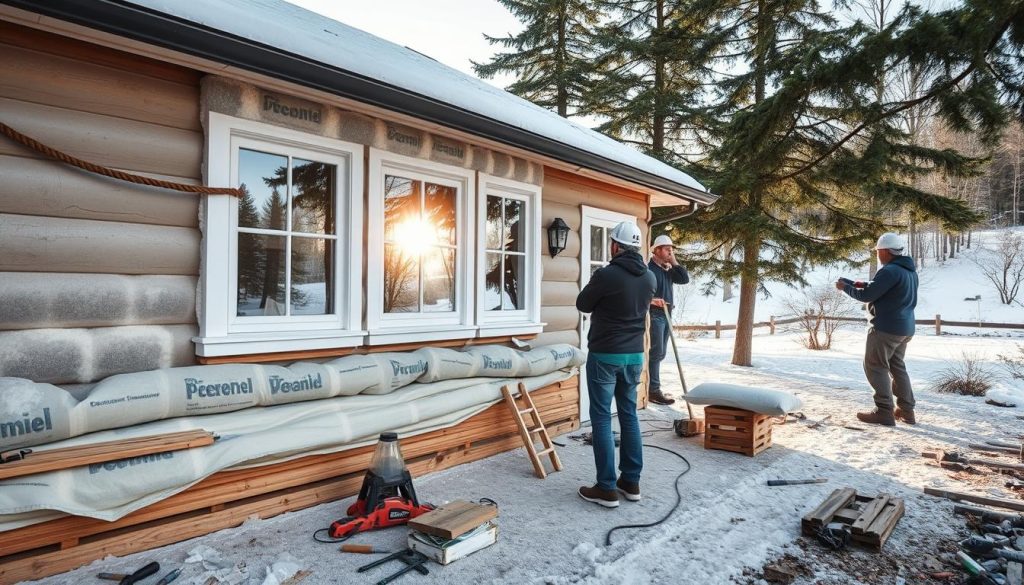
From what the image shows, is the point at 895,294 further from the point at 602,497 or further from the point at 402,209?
the point at 402,209

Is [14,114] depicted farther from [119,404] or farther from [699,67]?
[699,67]

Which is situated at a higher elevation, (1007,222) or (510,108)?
(1007,222)

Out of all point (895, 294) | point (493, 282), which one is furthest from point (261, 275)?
point (895, 294)

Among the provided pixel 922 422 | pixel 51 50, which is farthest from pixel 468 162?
pixel 922 422

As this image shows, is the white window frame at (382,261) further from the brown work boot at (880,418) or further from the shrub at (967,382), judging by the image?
the shrub at (967,382)

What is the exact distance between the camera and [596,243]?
627 centimetres

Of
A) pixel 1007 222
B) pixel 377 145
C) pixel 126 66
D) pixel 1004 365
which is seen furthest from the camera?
pixel 1007 222

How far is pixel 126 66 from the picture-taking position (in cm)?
285

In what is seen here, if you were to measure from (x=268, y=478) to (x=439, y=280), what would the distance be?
6.34 ft

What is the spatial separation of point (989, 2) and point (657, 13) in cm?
753

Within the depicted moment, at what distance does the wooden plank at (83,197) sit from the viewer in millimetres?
2561

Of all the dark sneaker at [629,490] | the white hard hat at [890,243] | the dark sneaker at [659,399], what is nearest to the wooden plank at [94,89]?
the dark sneaker at [629,490]

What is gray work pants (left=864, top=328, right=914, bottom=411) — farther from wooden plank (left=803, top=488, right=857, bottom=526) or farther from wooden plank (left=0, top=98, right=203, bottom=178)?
wooden plank (left=0, top=98, right=203, bottom=178)

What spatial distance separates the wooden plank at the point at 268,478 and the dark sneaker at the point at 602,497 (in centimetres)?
114
